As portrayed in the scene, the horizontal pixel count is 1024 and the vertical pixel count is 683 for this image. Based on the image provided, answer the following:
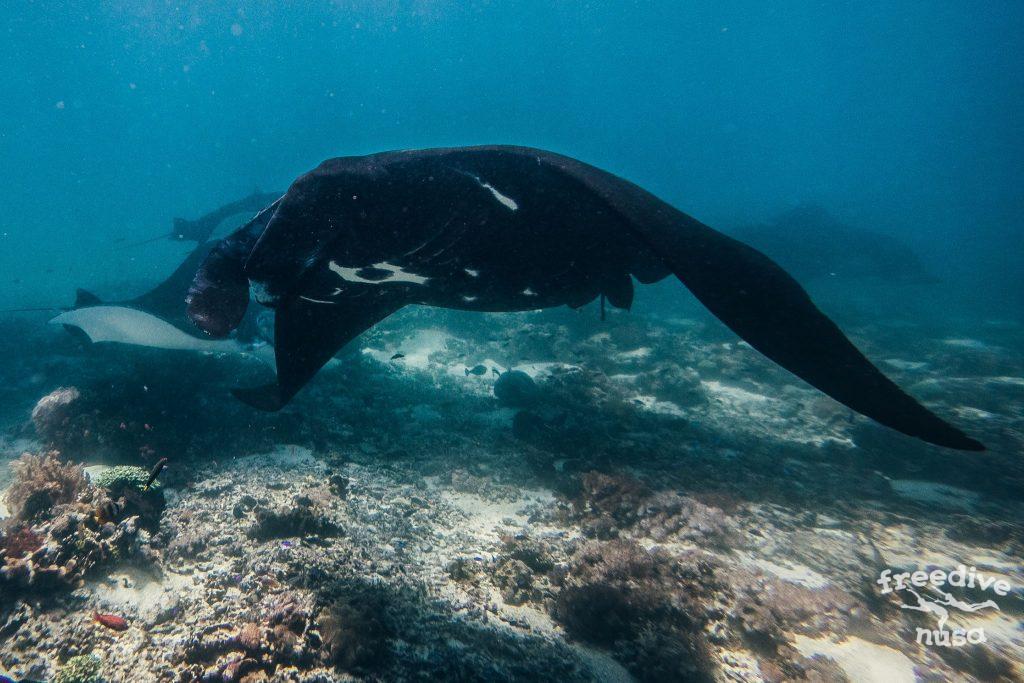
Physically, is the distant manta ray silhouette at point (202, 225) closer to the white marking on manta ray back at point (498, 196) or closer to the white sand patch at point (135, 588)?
the white sand patch at point (135, 588)

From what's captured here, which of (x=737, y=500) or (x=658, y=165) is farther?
(x=658, y=165)

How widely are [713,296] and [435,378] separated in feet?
33.0

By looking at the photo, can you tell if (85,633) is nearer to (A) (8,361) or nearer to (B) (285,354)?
(B) (285,354)

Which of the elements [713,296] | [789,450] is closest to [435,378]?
[789,450]

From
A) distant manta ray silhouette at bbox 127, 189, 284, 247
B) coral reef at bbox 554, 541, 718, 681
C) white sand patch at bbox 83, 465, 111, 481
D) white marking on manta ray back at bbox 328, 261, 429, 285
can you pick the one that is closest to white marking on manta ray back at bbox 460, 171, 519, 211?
white marking on manta ray back at bbox 328, 261, 429, 285

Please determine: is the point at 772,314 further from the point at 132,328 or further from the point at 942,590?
the point at 132,328

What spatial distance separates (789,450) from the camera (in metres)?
8.01

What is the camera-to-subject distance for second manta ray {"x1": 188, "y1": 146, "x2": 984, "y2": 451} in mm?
1786

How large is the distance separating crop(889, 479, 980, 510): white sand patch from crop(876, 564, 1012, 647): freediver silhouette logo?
180cm

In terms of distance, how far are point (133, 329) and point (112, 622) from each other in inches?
209

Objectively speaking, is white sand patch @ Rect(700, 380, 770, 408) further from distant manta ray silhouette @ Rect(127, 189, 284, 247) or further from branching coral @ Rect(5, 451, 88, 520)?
distant manta ray silhouette @ Rect(127, 189, 284, 247)

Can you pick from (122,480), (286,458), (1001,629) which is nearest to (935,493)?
(1001,629)

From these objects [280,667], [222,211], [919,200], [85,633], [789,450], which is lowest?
[85,633]

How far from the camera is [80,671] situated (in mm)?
2887
